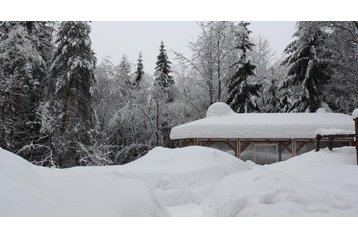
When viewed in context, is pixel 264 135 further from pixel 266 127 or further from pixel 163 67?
pixel 163 67

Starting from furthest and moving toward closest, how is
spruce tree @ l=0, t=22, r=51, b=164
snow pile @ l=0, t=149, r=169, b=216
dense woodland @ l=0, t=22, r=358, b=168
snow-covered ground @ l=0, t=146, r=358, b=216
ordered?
1. dense woodland @ l=0, t=22, r=358, b=168
2. spruce tree @ l=0, t=22, r=51, b=164
3. snow-covered ground @ l=0, t=146, r=358, b=216
4. snow pile @ l=0, t=149, r=169, b=216

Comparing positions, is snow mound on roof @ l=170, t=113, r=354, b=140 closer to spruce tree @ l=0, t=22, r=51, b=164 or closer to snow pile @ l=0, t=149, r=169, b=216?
spruce tree @ l=0, t=22, r=51, b=164

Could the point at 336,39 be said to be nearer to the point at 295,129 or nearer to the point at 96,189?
the point at 295,129

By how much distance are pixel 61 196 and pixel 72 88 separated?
15.2m

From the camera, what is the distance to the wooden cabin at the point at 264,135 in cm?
1730

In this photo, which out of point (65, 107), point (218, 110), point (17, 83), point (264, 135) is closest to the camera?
point (17, 83)

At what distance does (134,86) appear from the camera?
29.1 metres

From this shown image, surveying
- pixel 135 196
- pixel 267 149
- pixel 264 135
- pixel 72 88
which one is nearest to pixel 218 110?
pixel 264 135

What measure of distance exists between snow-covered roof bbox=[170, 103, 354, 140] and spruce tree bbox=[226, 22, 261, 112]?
7.64m

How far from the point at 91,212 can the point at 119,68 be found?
77.9ft

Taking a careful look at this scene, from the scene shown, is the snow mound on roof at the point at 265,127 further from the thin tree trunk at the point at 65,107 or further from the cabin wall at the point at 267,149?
the thin tree trunk at the point at 65,107

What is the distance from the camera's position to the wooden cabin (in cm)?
1730

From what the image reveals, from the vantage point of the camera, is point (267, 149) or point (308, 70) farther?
point (308, 70)

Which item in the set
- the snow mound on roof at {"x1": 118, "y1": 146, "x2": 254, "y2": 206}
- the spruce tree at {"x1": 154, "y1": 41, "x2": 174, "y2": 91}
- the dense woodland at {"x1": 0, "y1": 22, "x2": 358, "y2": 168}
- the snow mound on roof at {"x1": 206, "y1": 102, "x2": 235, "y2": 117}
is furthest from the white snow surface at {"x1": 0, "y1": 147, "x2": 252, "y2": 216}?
the spruce tree at {"x1": 154, "y1": 41, "x2": 174, "y2": 91}
